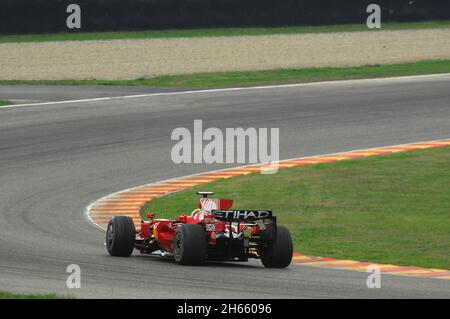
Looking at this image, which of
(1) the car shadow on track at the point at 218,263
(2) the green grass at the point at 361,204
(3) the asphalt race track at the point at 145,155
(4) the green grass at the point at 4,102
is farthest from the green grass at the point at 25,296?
(4) the green grass at the point at 4,102

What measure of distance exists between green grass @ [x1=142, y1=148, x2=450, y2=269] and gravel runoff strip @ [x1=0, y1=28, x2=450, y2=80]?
1442 cm

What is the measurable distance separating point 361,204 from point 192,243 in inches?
249

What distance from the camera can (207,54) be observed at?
1593 inches

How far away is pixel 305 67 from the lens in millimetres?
38688

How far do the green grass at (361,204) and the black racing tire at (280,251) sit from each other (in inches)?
54.0

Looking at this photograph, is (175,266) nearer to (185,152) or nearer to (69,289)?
(69,289)

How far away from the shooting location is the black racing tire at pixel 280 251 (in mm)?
15078

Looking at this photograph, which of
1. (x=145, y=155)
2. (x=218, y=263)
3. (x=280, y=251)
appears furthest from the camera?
(x=145, y=155)

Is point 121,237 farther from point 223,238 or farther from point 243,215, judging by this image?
point 243,215

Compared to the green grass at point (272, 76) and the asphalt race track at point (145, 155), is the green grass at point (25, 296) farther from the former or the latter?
the green grass at point (272, 76)

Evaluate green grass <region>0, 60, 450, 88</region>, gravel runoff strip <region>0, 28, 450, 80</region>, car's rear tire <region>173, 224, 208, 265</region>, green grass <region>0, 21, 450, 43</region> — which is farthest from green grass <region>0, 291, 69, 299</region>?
green grass <region>0, 21, 450, 43</region>

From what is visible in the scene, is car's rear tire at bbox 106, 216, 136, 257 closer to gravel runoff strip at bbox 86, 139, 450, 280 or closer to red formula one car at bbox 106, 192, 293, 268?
red formula one car at bbox 106, 192, 293, 268

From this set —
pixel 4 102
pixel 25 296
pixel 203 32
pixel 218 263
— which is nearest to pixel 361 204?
pixel 218 263
